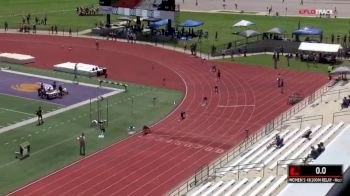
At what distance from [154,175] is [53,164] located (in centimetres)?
559

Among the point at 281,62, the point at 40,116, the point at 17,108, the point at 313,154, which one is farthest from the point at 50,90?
the point at 281,62

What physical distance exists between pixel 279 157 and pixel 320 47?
29.6 metres

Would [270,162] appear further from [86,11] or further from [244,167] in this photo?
[86,11]

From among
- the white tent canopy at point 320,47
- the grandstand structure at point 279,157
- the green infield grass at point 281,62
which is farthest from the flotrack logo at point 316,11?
the grandstand structure at point 279,157

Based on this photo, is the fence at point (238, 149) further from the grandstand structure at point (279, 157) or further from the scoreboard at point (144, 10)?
the scoreboard at point (144, 10)

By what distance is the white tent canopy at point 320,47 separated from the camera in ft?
185

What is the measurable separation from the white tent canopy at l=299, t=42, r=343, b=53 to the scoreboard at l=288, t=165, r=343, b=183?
3302 cm

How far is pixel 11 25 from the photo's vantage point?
76.9 meters

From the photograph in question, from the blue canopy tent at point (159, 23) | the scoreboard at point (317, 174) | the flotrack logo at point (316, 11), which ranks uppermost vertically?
the flotrack logo at point (316, 11)

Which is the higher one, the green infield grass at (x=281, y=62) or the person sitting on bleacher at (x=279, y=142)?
the green infield grass at (x=281, y=62)

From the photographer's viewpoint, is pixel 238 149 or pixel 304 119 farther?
pixel 304 119

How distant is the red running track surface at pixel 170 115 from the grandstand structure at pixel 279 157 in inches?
54.3

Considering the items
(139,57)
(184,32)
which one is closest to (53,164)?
(139,57)

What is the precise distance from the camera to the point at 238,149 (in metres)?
33.6
